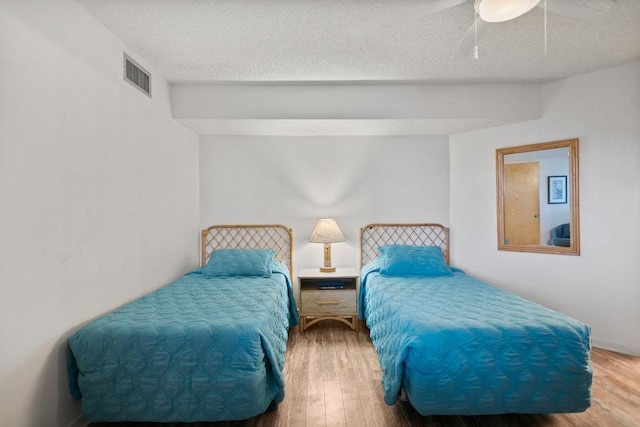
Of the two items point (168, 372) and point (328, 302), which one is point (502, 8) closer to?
point (168, 372)

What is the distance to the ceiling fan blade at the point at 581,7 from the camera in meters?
1.68

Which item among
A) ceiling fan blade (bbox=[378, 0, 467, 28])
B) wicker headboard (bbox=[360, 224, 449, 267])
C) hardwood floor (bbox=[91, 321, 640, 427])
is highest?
ceiling fan blade (bbox=[378, 0, 467, 28])

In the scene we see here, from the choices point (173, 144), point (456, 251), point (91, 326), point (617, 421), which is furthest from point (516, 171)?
point (91, 326)

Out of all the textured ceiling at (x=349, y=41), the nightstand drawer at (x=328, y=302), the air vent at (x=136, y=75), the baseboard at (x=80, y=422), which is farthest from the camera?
the nightstand drawer at (x=328, y=302)

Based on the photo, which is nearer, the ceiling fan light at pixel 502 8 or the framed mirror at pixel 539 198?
the ceiling fan light at pixel 502 8

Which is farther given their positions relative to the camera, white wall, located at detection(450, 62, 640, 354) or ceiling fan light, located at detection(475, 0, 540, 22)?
white wall, located at detection(450, 62, 640, 354)

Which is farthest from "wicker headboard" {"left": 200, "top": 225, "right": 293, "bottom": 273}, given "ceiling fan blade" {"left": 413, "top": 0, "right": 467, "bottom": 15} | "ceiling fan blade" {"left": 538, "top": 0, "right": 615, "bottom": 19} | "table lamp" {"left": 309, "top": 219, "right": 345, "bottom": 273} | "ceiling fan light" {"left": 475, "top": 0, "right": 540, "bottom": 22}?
"ceiling fan blade" {"left": 538, "top": 0, "right": 615, "bottom": 19}

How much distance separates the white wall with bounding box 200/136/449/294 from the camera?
4023 mm

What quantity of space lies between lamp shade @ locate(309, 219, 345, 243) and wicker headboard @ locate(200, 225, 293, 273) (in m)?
0.41

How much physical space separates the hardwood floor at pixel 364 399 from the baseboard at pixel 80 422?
57mm

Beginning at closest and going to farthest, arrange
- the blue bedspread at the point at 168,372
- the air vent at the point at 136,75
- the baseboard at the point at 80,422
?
the blue bedspread at the point at 168,372 → the baseboard at the point at 80,422 → the air vent at the point at 136,75

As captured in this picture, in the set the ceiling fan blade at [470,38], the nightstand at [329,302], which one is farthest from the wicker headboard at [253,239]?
the ceiling fan blade at [470,38]

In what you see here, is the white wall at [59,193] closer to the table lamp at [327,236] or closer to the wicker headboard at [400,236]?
the table lamp at [327,236]

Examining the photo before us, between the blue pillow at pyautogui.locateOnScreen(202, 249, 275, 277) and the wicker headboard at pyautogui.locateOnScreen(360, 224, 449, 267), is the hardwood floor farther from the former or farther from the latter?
the wicker headboard at pyautogui.locateOnScreen(360, 224, 449, 267)
